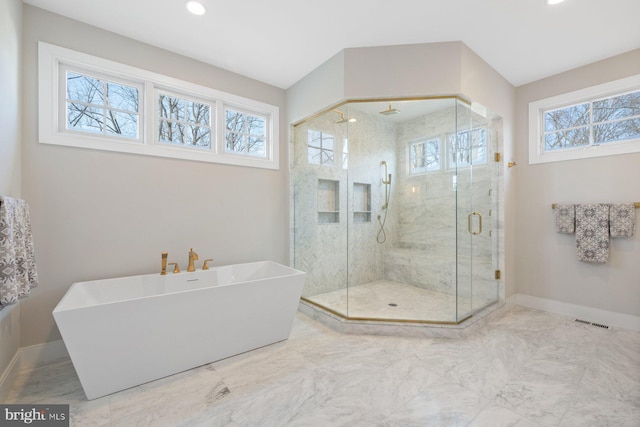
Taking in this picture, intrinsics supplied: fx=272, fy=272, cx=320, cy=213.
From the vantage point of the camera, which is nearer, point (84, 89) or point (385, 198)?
point (84, 89)

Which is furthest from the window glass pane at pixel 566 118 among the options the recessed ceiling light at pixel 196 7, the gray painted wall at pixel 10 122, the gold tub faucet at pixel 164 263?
the gray painted wall at pixel 10 122

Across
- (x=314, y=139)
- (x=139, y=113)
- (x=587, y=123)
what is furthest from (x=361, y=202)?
(x=139, y=113)

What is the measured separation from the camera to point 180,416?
5.10ft

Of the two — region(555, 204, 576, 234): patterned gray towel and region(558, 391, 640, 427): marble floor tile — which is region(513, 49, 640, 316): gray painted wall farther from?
region(558, 391, 640, 427): marble floor tile

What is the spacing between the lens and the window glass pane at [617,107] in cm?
271

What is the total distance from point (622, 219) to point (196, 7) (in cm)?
430

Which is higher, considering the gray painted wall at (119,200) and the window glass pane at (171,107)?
the window glass pane at (171,107)

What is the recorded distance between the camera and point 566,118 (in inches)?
123

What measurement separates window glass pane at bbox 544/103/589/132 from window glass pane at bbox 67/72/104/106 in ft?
15.7

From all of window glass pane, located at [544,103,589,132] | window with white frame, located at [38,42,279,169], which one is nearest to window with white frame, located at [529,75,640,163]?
window glass pane, located at [544,103,589,132]

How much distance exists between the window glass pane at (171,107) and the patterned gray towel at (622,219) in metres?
4.49

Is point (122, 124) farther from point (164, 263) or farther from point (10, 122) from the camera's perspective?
point (164, 263)

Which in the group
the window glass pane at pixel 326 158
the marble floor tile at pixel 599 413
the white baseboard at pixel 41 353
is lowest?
the marble floor tile at pixel 599 413

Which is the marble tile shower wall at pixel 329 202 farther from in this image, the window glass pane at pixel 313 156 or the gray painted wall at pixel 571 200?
the gray painted wall at pixel 571 200
